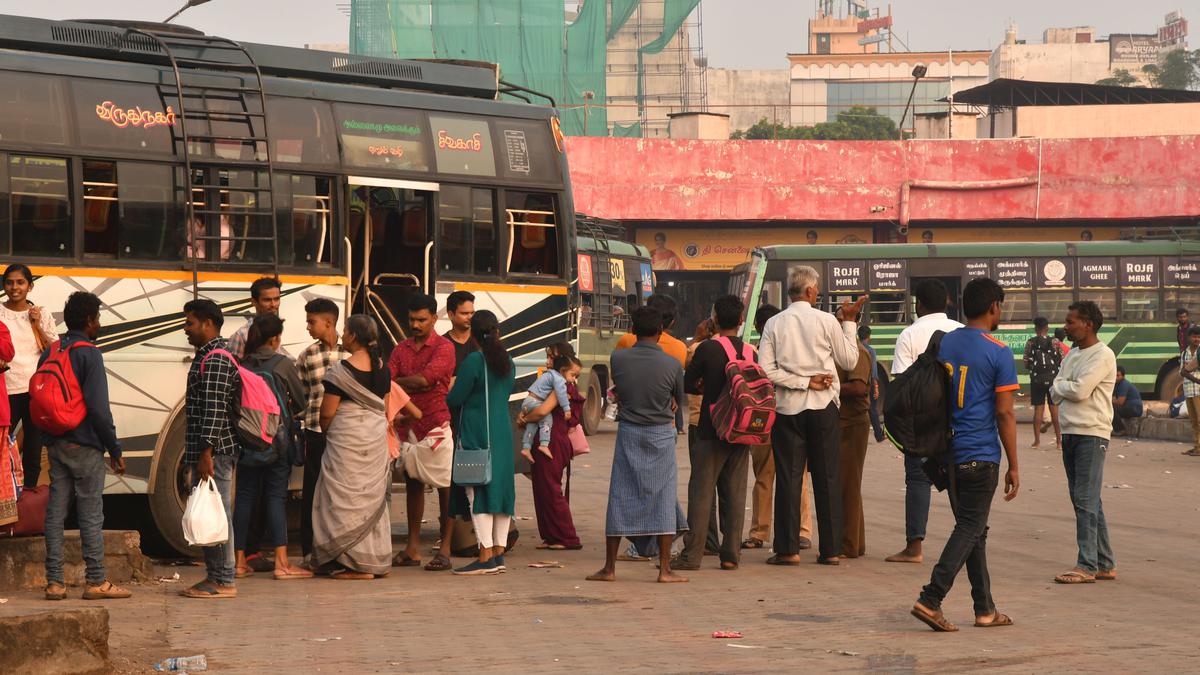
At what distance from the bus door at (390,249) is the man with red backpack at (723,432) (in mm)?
2992

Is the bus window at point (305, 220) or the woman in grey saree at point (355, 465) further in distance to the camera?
the bus window at point (305, 220)

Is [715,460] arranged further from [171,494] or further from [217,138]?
[217,138]

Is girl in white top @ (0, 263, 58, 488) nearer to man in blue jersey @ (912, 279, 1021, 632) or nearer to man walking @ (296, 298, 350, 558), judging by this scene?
man walking @ (296, 298, 350, 558)

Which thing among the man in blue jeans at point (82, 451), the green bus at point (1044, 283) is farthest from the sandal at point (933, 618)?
the green bus at point (1044, 283)

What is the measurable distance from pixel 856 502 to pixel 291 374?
13.0 feet

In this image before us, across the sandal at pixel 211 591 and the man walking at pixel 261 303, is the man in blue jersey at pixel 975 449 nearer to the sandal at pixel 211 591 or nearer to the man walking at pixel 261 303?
the sandal at pixel 211 591

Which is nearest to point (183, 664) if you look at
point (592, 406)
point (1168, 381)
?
point (592, 406)

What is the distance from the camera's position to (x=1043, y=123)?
48.4 metres

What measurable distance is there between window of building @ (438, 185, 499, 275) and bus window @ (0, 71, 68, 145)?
3.10 m

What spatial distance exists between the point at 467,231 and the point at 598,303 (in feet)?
44.7

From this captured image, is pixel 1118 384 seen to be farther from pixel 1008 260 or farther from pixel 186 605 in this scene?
pixel 186 605

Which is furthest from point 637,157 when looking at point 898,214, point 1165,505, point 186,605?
point 186,605

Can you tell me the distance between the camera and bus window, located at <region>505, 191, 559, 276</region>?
13.0 meters

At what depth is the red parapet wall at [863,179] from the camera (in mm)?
39719
